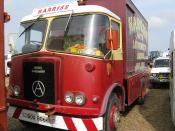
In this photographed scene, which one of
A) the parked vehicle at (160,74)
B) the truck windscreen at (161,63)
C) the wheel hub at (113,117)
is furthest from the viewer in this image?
the truck windscreen at (161,63)

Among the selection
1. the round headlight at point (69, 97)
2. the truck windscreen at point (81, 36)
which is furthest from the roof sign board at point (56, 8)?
the round headlight at point (69, 97)

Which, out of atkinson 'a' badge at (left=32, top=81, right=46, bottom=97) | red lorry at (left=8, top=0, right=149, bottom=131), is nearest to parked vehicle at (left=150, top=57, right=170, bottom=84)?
red lorry at (left=8, top=0, right=149, bottom=131)

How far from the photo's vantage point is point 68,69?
668 cm

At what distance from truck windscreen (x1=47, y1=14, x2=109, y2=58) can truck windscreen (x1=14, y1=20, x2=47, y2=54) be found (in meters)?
0.28

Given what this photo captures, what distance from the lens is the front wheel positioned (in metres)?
7.01

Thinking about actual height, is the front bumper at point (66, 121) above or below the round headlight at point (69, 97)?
below

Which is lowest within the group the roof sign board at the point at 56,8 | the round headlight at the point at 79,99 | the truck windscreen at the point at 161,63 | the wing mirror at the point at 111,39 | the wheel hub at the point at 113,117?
the wheel hub at the point at 113,117

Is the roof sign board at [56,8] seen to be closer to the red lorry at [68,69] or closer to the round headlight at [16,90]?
the red lorry at [68,69]

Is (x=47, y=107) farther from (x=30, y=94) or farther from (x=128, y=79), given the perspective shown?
(x=128, y=79)

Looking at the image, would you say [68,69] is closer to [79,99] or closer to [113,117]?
[79,99]

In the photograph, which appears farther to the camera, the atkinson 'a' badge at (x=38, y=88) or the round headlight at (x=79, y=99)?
the atkinson 'a' badge at (x=38, y=88)

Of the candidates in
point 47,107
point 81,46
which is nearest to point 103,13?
point 81,46

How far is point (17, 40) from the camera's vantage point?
796 centimetres

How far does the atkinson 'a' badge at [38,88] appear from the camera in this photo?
6888mm
